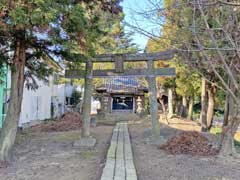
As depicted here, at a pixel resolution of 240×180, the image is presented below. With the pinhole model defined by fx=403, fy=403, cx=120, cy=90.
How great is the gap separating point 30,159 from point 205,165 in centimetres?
431

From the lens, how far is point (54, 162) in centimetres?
960

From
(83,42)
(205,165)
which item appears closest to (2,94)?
(83,42)

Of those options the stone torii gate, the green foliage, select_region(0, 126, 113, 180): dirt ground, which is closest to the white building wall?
the stone torii gate

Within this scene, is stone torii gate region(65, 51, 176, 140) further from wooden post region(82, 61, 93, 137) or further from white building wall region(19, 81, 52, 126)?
white building wall region(19, 81, 52, 126)

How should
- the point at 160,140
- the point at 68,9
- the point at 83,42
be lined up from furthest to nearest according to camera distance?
the point at 160,140
the point at 83,42
the point at 68,9

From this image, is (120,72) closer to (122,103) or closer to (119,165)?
(119,165)

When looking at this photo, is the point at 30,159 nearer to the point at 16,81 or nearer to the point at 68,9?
the point at 16,81

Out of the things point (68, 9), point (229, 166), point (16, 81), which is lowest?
point (229, 166)

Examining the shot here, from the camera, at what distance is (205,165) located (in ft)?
29.7

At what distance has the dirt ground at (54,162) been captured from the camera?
26.9 ft

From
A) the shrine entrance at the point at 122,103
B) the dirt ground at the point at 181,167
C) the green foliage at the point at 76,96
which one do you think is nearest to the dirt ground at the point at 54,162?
the dirt ground at the point at 181,167

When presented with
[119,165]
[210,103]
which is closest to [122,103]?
[210,103]

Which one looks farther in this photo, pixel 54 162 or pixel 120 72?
pixel 120 72

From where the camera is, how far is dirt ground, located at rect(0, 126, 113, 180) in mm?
8203
